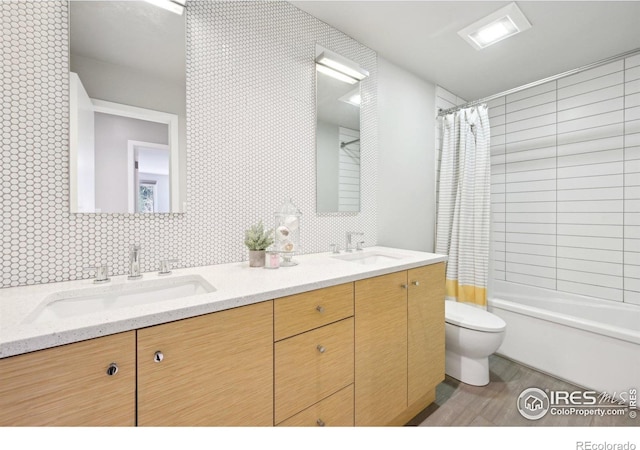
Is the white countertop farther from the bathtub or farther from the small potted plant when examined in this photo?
the bathtub

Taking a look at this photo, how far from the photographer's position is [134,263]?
1124 millimetres

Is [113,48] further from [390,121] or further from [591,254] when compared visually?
[591,254]

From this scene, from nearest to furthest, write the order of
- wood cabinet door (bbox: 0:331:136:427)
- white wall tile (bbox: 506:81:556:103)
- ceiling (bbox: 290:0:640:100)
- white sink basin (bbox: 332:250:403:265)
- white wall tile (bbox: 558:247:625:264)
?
wood cabinet door (bbox: 0:331:136:427) < ceiling (bbox: 290:0:640:100) < white sink basin (bbox: 332:250:403:265) < white wall tile (bbox: 558:247:625:264) < white wall tile (bbox: 506:81:556:103)

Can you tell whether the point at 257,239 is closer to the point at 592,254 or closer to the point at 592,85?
the point at 592,254

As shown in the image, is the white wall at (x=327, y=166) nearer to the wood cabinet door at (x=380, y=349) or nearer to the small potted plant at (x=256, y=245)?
the small potted plant at (x=256, y=245)

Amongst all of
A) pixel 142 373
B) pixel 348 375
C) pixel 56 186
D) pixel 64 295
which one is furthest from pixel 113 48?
pixel 348 375

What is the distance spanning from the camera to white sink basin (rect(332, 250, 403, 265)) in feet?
5.87

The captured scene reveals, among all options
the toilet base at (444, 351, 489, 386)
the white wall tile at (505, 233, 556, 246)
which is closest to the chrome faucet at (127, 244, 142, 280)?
the toilet base at (444, 351, 489, 386)

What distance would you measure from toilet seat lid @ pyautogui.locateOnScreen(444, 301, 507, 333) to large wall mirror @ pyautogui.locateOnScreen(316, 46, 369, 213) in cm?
105

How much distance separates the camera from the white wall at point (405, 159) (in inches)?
87.8

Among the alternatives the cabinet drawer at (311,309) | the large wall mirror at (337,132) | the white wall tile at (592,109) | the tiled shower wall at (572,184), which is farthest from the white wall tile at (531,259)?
the cabinet drawer at (311,309)

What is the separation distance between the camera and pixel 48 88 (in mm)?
1039

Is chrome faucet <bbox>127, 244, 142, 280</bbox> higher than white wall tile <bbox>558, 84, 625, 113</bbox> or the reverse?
the reverse

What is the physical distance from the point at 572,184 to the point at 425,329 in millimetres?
2142
